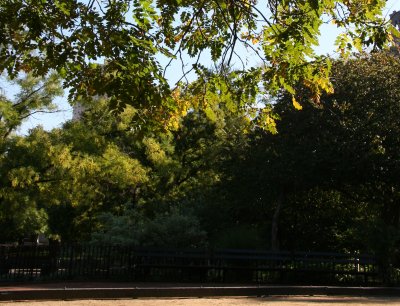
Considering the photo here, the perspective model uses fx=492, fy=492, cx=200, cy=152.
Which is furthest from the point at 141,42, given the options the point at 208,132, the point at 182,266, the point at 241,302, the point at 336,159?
→ the point at 208,132

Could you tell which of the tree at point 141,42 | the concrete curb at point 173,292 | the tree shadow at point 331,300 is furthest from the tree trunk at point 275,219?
the tree at point 141,42

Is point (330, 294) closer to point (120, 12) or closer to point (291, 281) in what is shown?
point (291, 281)

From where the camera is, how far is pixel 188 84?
384 inches

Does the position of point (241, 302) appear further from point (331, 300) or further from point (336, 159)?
point (336, 159)

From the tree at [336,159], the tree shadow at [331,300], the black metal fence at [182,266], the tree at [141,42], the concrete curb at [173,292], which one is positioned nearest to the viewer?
the tree at [141,42]

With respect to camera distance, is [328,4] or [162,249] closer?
[328,4]

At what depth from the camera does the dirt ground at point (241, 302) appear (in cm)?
1228

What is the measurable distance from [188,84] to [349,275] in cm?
1247

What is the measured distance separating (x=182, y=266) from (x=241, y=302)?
489cm

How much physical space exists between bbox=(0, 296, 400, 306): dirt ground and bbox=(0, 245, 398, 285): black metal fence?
3.60 meters

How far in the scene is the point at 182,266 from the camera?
17.7 m

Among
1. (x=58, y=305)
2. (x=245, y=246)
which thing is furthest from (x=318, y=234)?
(x=58, y=305)

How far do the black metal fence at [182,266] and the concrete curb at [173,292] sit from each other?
7.66 feet

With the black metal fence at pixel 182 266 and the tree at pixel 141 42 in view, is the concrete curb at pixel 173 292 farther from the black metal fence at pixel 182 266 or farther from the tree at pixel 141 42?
the tree at pixel 141 42
